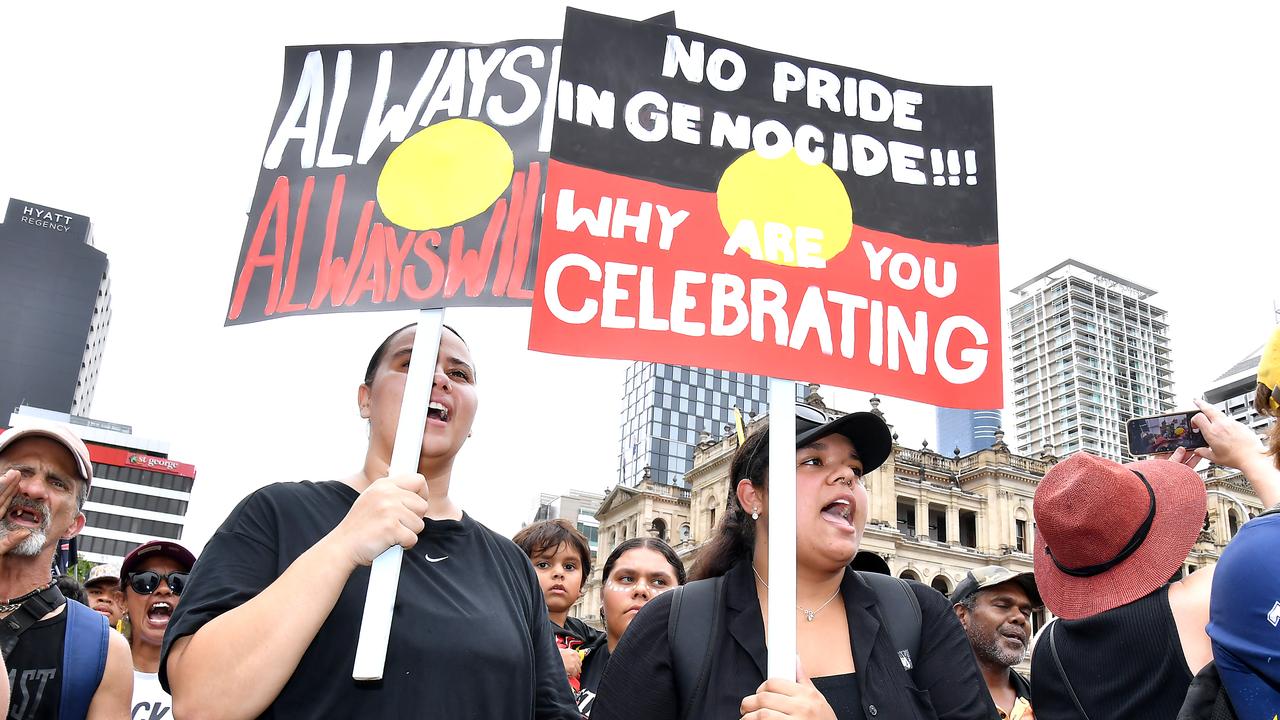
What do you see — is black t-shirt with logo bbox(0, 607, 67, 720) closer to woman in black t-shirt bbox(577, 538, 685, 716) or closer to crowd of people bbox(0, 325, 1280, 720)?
crowd of people bbox(0, 325, 1280, 720)

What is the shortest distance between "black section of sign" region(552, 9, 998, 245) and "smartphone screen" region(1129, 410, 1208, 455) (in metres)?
1.29

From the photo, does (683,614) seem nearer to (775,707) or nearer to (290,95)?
(775,707)

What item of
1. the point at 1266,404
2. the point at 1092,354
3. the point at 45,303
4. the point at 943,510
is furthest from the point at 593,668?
the point at 1092,354

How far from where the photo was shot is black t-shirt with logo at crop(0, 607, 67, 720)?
8.86 feet

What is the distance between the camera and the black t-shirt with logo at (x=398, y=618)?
6.78ft

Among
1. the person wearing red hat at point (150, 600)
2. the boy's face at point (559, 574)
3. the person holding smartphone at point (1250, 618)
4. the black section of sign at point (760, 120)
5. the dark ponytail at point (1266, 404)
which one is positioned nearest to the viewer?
the person holding smartphone at point (1250, 618)

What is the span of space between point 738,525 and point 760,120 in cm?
137

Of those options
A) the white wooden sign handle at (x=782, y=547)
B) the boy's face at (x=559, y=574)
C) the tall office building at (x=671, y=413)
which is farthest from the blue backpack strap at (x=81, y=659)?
the tall office building at (x=671, y=413)

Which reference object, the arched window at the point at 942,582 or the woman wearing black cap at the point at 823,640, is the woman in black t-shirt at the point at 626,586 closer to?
the woman wearing black cap at the point at 823,640

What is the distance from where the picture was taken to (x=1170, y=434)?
3688mm

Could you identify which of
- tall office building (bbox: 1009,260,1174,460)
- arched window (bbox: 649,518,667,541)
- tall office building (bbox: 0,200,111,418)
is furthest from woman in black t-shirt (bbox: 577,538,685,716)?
tall office building (bbox: 1009,260,1174,460)

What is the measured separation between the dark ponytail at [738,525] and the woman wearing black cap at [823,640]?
0.26 feet

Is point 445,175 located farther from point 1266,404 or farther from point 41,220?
point 41,220

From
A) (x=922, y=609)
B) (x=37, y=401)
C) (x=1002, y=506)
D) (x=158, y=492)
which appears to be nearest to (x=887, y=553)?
(x=1002, y=506)
